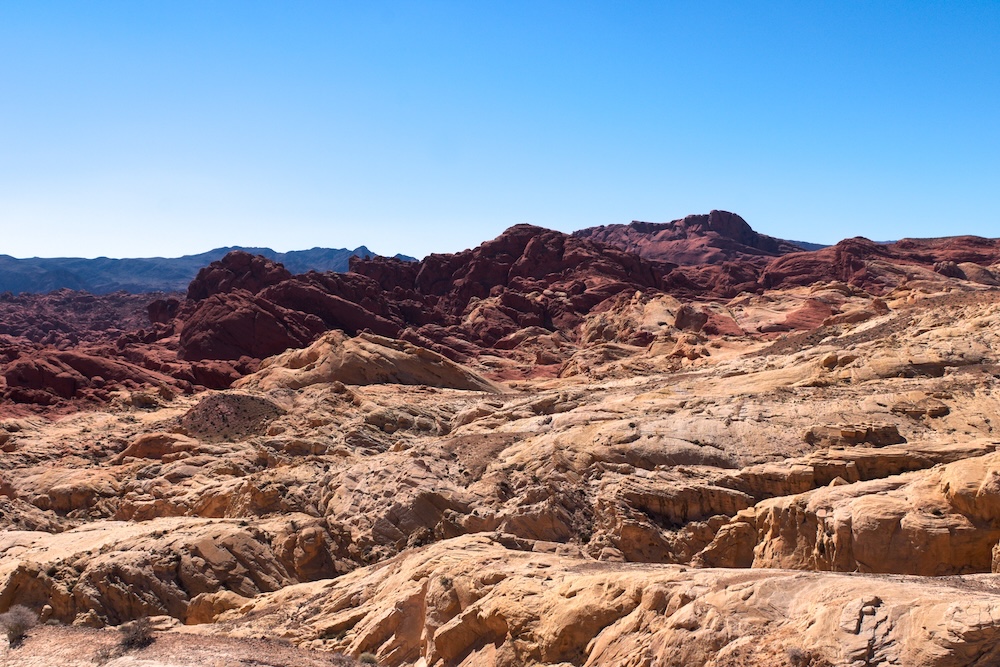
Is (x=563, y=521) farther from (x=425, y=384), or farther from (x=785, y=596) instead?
(x=425, y=384)

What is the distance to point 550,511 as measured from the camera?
19.7 m

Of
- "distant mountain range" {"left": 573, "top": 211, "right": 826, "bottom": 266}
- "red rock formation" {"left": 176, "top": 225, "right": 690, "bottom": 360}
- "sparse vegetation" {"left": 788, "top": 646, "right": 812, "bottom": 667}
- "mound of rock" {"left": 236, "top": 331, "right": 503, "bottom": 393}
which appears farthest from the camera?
"distant mountain range" {"left": 573, "top": 211, "right": 826, "bottom": 266}

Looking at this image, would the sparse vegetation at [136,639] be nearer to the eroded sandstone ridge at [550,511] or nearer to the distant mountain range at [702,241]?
the eroded sandstone ridge at [550,511]

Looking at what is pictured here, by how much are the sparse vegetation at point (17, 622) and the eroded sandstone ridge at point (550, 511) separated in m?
0.87

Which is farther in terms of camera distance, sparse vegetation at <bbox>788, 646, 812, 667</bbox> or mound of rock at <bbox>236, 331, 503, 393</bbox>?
mound of rock at <bbox>236, 331, 503, 393</bbox>

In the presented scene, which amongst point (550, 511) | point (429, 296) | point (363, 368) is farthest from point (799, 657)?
point (429, 296)

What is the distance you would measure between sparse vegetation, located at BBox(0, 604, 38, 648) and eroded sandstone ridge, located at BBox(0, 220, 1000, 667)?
869mm

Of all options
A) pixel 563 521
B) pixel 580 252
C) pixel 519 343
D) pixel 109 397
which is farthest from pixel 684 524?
pixel 580 252

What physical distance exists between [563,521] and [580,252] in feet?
243

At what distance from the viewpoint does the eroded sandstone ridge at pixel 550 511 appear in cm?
982

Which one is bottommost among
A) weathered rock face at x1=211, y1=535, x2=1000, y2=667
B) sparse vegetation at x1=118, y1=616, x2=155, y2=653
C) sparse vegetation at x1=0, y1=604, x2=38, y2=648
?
sparse vegetation at x1=0, y1=604, x2=38, y2=648

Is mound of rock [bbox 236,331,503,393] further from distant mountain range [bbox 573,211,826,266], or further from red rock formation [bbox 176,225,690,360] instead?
distant mountain range [bbox 573,211,826,266]

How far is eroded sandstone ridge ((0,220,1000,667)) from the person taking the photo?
9820 mm

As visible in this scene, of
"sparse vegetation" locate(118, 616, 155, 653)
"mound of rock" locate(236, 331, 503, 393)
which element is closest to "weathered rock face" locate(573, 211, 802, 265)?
"mound of rock" locate(236, 331, 503, 393)
